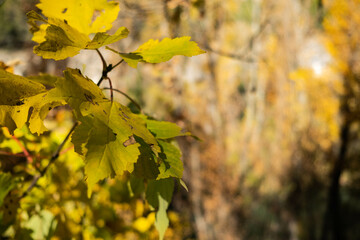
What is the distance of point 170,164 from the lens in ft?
1.31

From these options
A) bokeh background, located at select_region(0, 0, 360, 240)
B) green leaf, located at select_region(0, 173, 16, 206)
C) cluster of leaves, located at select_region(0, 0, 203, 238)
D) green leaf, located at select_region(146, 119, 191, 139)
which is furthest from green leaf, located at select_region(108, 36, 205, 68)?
bokeh background, located at select_region(0, 0, 360, 240)

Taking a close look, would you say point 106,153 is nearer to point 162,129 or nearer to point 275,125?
point 162,129

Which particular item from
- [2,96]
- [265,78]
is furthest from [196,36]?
[265,78]

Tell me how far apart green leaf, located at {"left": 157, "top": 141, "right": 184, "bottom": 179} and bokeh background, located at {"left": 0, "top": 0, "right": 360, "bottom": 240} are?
173cm

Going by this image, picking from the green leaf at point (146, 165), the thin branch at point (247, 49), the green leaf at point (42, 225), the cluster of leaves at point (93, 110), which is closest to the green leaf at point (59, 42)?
the cluster of leaves at point (93, 110)

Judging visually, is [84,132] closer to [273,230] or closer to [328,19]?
[328,19]

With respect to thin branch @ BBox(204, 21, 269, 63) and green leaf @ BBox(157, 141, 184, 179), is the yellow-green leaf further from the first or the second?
thin branch @ BBox(204, 21, 269, 63)

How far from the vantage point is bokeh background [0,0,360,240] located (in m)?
2.62

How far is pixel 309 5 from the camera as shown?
14.4ft

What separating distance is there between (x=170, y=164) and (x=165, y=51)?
14cm

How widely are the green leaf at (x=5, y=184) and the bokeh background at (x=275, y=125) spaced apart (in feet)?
5.48

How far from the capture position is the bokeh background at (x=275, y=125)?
103 inches

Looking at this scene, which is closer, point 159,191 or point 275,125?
point 159,191

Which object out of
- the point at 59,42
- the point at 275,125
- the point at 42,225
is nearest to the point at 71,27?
the point at 59,42
